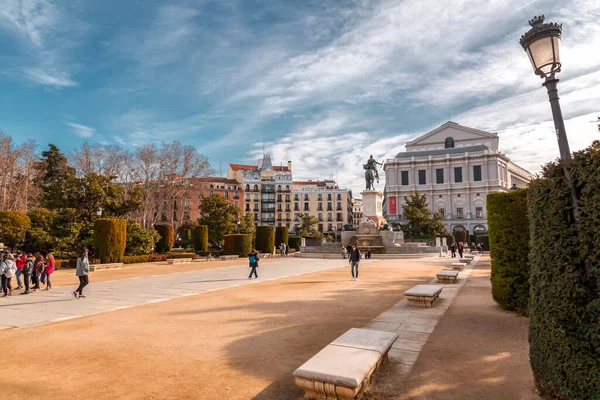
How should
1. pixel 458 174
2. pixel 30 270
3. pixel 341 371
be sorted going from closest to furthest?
1. pixel 341 371
2. pixel 30 270
3. pixel 458 174

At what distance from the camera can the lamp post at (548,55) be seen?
4.20m

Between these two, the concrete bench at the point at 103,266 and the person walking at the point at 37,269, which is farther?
the concrete bench at the point at 103,266

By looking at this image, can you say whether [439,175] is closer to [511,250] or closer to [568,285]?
[511,250]

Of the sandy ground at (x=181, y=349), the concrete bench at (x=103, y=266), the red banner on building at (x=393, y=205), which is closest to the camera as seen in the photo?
the sandy ground at (x=181, y=349)

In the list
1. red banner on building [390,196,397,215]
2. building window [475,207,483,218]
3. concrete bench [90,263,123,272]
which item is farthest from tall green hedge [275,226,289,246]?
building window [475,207,483,218]

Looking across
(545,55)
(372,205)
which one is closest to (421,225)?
(372,205)

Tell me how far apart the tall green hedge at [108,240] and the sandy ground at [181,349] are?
17.4 meters

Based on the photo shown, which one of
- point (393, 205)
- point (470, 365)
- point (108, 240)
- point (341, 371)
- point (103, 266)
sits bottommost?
point (103, 266)

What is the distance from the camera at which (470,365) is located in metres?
4.86

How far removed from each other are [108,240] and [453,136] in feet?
250

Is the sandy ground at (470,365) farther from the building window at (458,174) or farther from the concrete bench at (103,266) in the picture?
the building window at (458,174)

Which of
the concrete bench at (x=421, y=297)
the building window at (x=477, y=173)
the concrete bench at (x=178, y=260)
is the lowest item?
the concrete bench at (x=178, y=260)

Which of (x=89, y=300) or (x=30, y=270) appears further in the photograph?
(x=30, y=270)

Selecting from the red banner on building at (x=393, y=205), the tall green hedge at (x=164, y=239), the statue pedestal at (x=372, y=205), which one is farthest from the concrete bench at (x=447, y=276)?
the red banner on building at (x=393, y=205)
